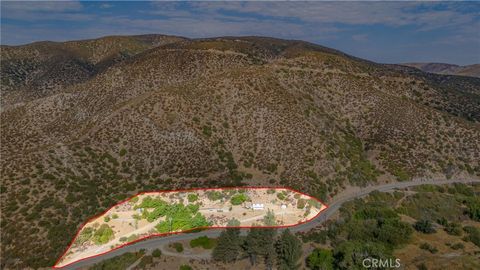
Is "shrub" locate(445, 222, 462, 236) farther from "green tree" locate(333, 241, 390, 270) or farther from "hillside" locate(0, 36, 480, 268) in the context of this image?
"hillside" locate(0, 36, 480, 268)

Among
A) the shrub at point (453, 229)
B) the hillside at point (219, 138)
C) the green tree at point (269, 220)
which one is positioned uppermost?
the hillside at point (219, 138)

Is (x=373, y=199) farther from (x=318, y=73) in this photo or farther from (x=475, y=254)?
(x=318, y=73)

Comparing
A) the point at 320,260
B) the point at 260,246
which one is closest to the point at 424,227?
the point at 320,260

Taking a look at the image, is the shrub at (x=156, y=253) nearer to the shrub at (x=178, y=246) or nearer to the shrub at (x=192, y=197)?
the shrub at (x=178, y=246)

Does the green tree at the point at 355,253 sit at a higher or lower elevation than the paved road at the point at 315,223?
higher

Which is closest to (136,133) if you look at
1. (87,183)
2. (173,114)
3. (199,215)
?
(173,114)

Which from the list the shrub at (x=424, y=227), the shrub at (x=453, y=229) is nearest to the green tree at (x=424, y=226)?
the shrub at (x=424, y=227)

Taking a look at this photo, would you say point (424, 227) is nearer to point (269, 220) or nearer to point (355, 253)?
point (355, 253)
